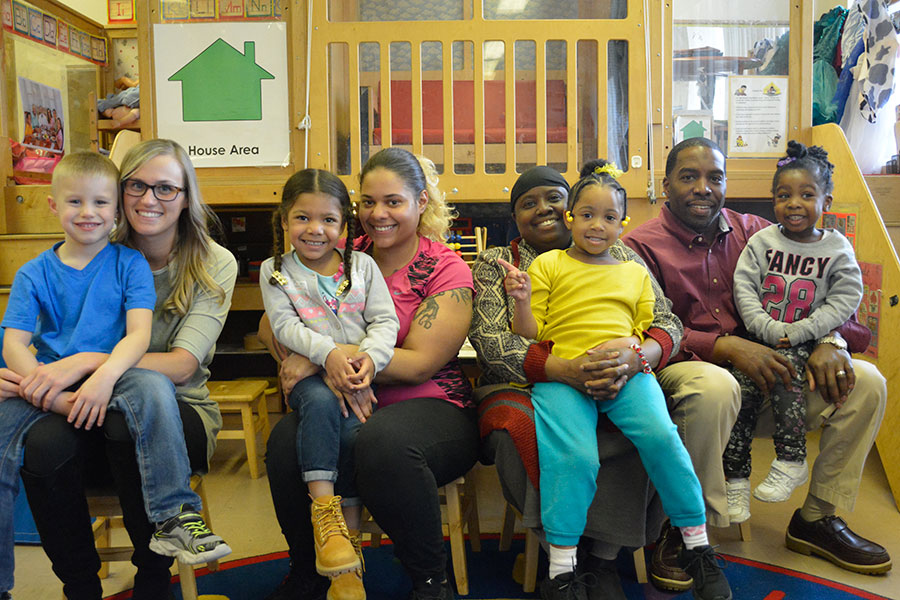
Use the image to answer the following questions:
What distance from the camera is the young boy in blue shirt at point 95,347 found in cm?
139

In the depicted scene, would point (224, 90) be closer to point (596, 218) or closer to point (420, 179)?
point (420, 179)

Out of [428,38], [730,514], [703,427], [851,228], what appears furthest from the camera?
[428,38]

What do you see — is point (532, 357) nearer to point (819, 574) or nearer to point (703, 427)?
point (703, 427)

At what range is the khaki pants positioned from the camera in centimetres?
169

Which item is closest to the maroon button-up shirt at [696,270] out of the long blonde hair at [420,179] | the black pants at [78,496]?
the long blonde hair at [420,179]

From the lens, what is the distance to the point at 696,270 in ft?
6.72

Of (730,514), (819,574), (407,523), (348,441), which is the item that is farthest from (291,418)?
(819,574)

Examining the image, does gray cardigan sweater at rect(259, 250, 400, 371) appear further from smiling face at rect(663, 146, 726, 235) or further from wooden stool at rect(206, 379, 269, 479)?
wooden stool at rect(206, 379, 269, 479)

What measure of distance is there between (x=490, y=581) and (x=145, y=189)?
1.33 m

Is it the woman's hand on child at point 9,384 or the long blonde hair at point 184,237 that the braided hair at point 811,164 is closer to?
the long blonde hair at point 184,237

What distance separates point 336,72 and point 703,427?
2.21 metres

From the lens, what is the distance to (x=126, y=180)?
1612mm

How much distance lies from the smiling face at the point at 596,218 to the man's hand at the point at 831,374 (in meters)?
0.66

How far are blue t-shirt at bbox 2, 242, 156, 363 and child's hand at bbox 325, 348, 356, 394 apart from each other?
44 centimetres
